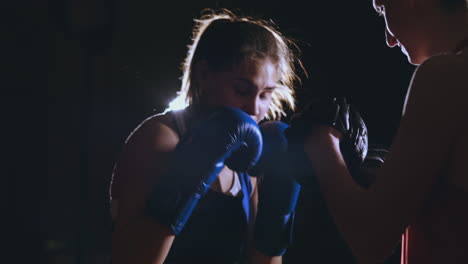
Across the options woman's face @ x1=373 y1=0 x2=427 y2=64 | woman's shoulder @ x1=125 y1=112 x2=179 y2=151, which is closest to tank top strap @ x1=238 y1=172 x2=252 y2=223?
woman's shoulder @ x1=125 y1=112 x2=179 y2=151

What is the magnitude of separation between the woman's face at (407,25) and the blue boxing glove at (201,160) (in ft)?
1.36

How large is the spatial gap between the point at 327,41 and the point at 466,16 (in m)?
1.93

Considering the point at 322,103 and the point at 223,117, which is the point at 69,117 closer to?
the point at 223,117

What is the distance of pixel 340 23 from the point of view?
8.27 feet

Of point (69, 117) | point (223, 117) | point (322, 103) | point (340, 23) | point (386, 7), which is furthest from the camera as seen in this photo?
point (69, 117)

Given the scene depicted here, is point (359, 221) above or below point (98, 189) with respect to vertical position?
above

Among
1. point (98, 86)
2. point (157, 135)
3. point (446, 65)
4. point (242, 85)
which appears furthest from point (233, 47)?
point (98, 86)

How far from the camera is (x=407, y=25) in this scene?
0.72 metres

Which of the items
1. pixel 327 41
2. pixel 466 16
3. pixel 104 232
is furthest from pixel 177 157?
pixel 104 232

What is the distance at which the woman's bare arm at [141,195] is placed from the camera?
915 millimetres

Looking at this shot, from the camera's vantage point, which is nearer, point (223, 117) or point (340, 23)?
point (223, 117)

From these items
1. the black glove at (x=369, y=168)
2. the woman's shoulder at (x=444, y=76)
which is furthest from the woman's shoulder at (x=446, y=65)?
the black glove at (x=369, y=168)

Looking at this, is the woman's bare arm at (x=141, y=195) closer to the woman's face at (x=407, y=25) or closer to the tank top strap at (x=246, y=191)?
Answer: the tank top strap at (x=246, y=191)

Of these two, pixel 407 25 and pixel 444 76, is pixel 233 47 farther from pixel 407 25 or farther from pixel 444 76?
pixel 444 76
